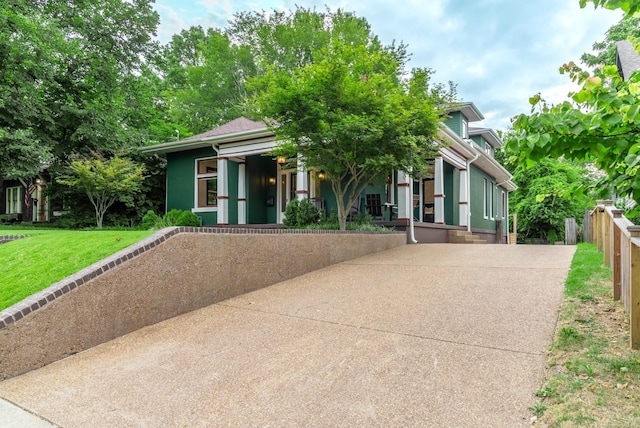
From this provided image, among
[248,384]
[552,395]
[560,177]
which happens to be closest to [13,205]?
[248,384]

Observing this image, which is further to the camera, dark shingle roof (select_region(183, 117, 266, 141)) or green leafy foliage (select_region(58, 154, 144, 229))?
dark shingle roof (select_region(183, 117, 266, 141))

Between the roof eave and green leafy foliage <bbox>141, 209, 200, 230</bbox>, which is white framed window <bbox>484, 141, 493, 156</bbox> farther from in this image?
green leafy foliage <bbox>141, 209, 200, 230</bbox>

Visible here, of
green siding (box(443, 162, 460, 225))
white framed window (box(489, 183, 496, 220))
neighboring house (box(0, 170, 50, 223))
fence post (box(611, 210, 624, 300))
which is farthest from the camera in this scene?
neighboring house (box(0, 170, 50, 223))

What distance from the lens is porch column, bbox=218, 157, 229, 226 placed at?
12250mm

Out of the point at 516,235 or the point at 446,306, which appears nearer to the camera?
the point at 446,306

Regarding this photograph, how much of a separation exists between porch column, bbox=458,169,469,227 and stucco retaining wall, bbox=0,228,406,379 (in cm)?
825

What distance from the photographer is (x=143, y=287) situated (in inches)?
159

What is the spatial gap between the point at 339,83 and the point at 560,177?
16150mm

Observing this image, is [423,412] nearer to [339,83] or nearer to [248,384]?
[248,384]

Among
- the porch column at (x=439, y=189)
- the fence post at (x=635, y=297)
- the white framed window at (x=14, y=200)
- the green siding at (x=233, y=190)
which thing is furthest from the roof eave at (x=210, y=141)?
the white framed window at (x=14, y=200)

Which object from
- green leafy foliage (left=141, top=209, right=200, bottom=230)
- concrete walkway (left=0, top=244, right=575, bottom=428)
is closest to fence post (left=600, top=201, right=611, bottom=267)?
concrete walkway (left=0, top=244, right=575, bottom=428)

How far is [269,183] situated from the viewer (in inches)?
545

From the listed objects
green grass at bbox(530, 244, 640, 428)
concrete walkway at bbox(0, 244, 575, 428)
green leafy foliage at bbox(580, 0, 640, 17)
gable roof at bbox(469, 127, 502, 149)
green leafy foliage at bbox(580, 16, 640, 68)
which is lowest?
concrete walkway at bbox(0, 244, 575, 428)

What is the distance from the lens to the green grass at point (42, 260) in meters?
4.32
